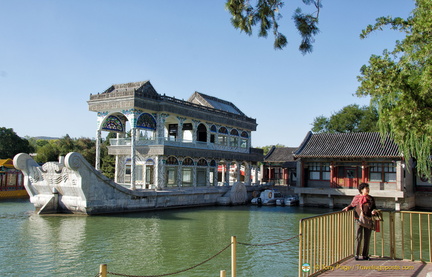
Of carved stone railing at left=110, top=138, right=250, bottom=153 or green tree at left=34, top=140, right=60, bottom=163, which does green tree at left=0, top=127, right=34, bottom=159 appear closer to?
green tree at left=34, top=140, right=60, bottom=163

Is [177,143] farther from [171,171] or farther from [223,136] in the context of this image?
[223,136]

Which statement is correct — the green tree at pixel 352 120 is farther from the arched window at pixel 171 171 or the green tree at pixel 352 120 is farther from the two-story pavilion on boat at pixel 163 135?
the arched window at pixel 171 171

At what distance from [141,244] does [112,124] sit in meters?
13.1

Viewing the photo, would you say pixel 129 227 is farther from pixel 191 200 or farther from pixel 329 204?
pixel 329 204

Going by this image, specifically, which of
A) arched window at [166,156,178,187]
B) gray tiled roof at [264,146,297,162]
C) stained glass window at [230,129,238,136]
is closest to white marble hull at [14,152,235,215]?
arched window at [166,156,178,187]

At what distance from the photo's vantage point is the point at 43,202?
19.6 meters

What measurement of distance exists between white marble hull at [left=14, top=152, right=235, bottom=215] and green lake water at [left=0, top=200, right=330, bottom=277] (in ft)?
2.66

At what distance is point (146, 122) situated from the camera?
76.4ft

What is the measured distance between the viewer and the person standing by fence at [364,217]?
679 centimetres

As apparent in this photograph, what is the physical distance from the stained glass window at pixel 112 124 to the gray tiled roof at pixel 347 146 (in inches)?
441

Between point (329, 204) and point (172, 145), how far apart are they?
34.2ft

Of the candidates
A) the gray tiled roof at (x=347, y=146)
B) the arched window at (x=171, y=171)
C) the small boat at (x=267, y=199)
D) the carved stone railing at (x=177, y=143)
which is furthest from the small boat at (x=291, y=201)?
the arched window at (x=171, y=171)

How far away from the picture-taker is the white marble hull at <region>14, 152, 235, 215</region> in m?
18.3

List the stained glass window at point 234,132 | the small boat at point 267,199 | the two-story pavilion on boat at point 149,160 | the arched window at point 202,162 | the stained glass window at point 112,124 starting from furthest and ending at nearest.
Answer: the stained glass window at point 234,132
the arched window at point 202,162
the small boat at point 267,199
the stained glass window at point 112,124
the two-story pavilion on boat at point 149,160
